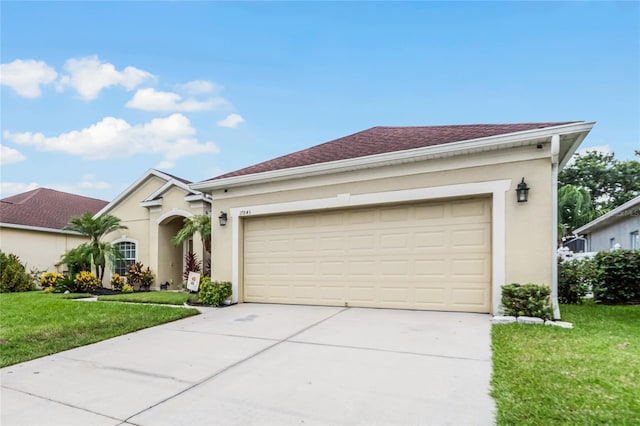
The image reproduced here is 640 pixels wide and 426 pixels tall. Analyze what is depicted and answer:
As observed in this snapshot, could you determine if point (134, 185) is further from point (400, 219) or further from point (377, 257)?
point (400, 219)

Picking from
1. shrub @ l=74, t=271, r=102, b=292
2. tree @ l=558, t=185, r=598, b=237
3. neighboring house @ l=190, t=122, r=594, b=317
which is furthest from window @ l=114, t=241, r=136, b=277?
tree @ l=558, t=185, r=598, b=237

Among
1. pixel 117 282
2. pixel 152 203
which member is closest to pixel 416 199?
pixel 152 203

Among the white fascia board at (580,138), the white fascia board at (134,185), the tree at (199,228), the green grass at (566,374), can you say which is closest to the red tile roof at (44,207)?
the white fascia board at (134,185)

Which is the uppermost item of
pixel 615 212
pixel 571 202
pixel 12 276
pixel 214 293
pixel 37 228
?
pixel 571 202

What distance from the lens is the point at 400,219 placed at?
7410 mm

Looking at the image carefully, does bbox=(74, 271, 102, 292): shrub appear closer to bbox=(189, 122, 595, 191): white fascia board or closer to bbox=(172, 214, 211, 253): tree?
bbox=(172, 214, 211, 253): tree

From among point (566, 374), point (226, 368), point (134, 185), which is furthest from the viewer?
point (134, 185)

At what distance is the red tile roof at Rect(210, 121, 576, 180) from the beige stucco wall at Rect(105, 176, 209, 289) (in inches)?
173

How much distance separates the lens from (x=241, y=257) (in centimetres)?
904

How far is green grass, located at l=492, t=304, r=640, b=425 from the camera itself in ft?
8.52

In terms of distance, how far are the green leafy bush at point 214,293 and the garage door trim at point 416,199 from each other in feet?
0.75

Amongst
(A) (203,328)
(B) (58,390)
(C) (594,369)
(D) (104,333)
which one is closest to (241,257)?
(A) (203,328)

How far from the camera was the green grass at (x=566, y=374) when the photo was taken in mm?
2598

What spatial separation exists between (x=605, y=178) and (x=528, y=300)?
96.0 feet
